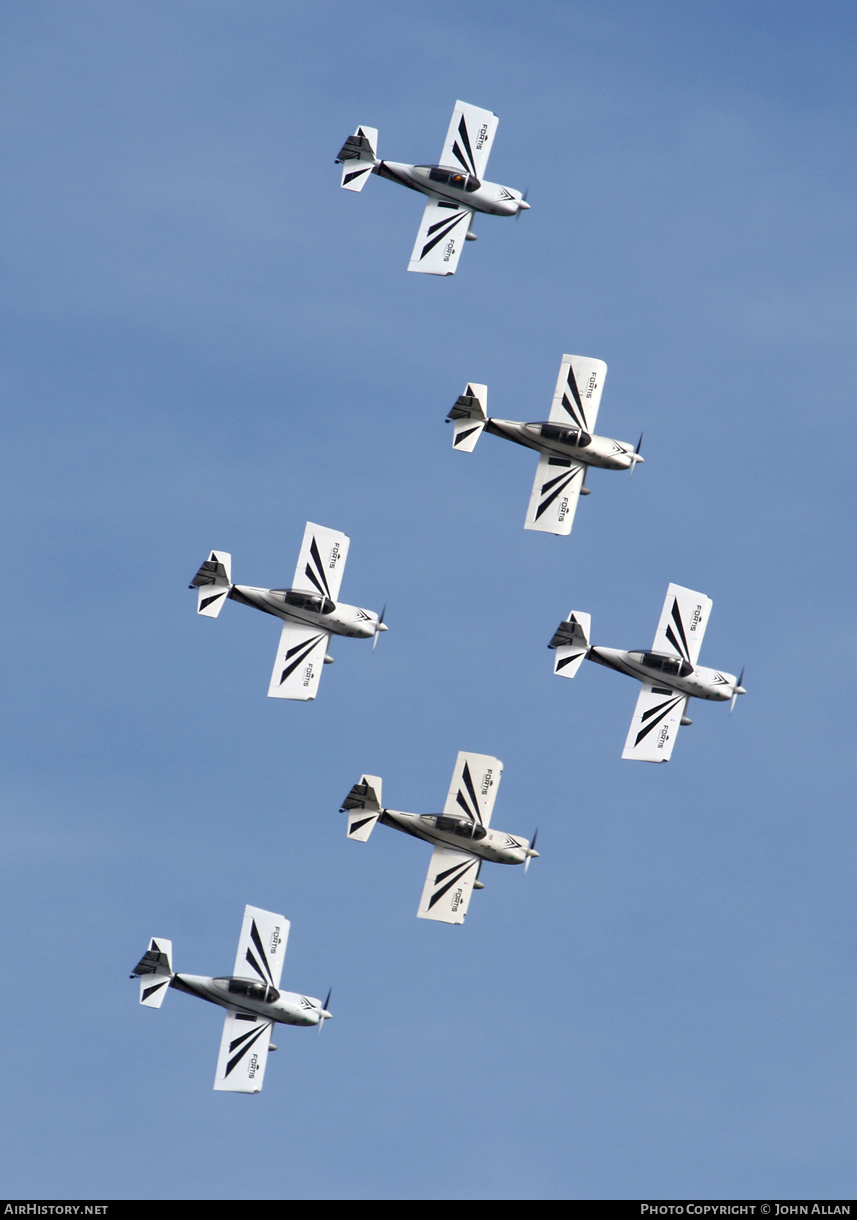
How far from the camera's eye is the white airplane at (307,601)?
118875 mm

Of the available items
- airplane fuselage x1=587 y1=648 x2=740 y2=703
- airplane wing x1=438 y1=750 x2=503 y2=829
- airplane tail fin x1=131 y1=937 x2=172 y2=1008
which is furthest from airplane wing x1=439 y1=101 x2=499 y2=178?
airplane tail fin x1=131 y1=937 x2=172 y2=1008

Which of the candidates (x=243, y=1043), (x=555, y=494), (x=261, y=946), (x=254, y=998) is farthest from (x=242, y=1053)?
(x=555, y=494)

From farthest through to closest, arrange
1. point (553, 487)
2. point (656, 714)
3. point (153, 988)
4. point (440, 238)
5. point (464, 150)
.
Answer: point (464, 150)
point (440, 238)
point (553, 487)
point (656, 714)
point (153, 988)

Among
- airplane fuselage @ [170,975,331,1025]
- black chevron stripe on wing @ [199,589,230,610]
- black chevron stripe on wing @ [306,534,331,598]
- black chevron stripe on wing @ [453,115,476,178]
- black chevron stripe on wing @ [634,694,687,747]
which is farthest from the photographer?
black chevron stripe on wing @ [453,115,476,178]

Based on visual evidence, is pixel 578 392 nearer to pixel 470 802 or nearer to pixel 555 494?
pixel 555 494

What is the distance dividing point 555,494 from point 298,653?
16169 millimetres

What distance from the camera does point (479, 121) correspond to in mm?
125812

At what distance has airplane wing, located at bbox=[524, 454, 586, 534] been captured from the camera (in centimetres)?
11962

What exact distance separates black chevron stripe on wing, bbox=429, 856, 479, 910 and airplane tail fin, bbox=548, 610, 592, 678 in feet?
36.4

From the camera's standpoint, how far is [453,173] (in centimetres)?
12519

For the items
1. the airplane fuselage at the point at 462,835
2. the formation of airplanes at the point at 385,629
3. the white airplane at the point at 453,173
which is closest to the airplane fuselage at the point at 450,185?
the white airplane at the point at 453,173

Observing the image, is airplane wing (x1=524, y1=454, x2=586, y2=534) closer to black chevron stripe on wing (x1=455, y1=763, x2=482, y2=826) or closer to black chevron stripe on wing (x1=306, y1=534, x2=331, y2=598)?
black chevron stripe on wing (x1=306, y1=534, x2=331, y2=598)

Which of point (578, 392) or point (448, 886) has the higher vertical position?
point (578, 392)
